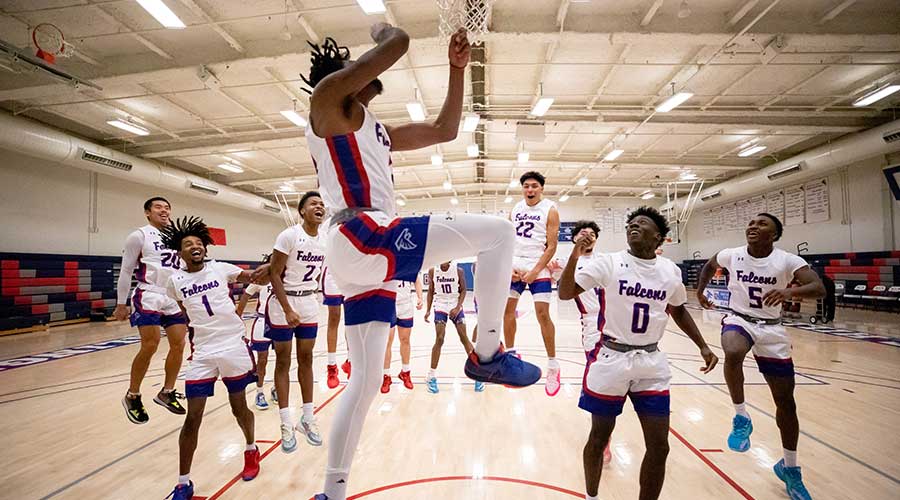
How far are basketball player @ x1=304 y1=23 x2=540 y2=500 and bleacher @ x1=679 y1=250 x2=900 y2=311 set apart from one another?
14.7 meters

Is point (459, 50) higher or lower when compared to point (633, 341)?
higher

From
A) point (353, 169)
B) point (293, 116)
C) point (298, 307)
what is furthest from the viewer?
point (293, 116)

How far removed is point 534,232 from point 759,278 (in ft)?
7.40

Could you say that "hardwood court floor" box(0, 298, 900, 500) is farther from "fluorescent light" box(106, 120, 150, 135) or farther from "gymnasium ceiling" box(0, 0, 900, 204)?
"fluorescent light" box(106, 120, 150, 135)

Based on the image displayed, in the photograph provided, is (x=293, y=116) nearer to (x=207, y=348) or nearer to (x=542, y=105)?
(x=542, y=105)

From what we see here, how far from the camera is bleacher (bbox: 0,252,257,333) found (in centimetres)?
1085

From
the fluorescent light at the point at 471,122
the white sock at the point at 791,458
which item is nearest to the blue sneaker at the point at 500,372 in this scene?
the white sock at the point at 791,458

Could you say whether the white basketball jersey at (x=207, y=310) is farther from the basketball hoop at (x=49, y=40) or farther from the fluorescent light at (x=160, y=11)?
the basketball hoop at (x=49, y=40)

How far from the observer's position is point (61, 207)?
13000 millimetres

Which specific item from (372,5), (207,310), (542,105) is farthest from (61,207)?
(542,105)

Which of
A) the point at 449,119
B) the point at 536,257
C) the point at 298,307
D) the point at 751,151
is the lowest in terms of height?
the point at 298,307

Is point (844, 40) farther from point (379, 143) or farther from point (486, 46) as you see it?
point (379, 143)

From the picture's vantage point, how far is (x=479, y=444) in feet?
12.2

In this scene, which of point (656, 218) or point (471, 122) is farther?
point (471, 122)
